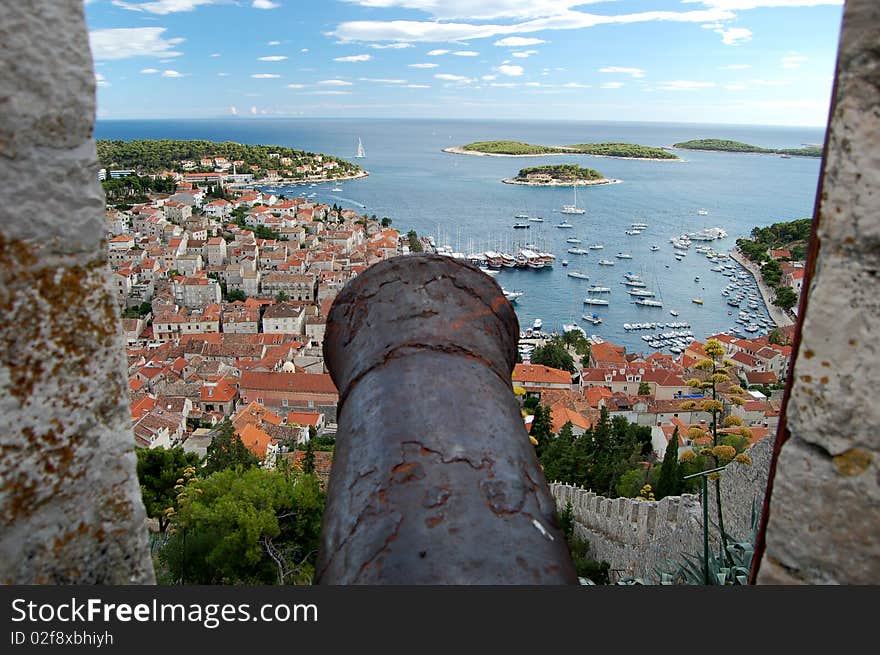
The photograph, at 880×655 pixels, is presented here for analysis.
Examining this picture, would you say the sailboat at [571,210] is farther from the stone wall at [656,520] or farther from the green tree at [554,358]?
the stone wall at [656,520]

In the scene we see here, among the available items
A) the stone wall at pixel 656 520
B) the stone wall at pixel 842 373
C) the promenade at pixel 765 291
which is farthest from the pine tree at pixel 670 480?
the promenade at pixel 765 291

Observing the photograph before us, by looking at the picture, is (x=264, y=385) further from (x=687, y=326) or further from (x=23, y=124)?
(x=23, y=124)

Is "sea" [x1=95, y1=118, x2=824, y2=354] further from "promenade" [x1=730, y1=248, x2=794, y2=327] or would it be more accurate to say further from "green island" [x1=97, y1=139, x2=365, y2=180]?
"green island" [x1=97, y1=139, x2=365, y2=180]

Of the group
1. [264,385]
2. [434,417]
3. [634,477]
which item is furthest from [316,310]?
[434,417]

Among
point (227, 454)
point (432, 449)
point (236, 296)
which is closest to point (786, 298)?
point (236, 296)

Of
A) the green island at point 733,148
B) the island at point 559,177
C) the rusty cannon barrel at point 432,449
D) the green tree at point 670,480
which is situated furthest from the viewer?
the green island at point 733,148

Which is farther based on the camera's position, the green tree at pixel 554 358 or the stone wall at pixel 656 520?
the green tree at pixel 554 358
